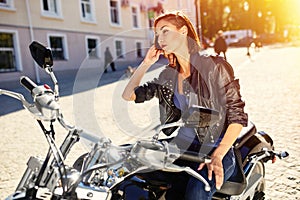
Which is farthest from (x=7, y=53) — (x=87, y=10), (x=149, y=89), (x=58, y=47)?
(x=149, y=89)

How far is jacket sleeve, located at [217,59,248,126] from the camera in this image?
181cm

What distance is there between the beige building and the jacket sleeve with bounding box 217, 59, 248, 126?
36.8ft

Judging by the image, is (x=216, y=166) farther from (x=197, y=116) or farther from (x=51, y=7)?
(x=51, y=7)

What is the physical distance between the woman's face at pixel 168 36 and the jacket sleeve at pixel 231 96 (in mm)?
271

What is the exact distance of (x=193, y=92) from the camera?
2004 mm

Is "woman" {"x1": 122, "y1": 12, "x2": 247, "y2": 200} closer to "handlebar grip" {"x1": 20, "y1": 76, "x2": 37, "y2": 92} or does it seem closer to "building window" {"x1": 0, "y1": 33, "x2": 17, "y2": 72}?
"handlebar grip" {"x1": 20, "y1": 76, "x2": 37, "y2": 92}

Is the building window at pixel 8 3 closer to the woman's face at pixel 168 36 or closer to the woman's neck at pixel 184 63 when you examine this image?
the woman's neck at pixel 184 63

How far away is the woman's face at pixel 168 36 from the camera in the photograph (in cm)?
178

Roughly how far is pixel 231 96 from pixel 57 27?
19653mm

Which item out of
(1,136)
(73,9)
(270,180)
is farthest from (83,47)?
(270,180)

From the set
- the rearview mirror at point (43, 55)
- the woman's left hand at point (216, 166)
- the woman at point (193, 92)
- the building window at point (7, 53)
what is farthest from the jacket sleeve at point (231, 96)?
the building window at point (7, 53)

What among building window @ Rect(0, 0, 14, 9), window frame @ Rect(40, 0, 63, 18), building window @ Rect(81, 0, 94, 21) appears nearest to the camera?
building window @ Rect(0, 0, 14, 9)

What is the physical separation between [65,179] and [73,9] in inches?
850

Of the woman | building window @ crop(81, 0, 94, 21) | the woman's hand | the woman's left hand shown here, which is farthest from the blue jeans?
building window @ crop(81, 0, 94, 21)
